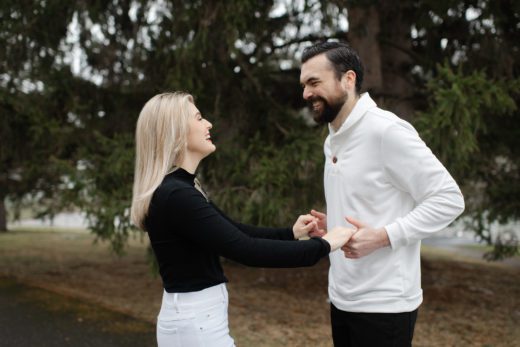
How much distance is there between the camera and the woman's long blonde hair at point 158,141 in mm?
2082

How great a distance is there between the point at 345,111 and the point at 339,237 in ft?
1.95

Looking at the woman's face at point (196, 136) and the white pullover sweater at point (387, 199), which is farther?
the woman's face at point (196, 136)

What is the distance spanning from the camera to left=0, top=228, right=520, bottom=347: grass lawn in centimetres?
623

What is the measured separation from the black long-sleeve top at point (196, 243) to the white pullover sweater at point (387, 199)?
0.28 meters

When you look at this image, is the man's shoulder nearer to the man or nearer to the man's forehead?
the man

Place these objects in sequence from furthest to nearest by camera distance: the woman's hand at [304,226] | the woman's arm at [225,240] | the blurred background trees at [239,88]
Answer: the blurred background trees at [239,88] → the woman's hand at [304,226] → the woman's arm at [225,240]

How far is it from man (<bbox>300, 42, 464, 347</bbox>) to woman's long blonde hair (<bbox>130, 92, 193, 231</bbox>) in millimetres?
577

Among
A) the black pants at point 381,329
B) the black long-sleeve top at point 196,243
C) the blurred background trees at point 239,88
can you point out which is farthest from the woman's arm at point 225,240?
the blurred background trees at point 239,88

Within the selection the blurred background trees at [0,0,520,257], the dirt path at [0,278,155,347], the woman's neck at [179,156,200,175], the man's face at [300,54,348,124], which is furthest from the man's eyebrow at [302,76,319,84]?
the dirt path at [0,278,155,347]

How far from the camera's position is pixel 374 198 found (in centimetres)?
215

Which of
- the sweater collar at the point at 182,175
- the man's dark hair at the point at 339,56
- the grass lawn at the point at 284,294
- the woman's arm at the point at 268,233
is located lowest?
the grass lawn at the point at 284,294

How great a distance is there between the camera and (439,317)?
7117 mm

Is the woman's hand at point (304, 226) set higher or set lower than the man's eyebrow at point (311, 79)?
lower

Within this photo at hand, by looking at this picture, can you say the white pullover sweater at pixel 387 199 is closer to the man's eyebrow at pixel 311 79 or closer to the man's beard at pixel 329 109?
the man's beard at pixel 329 109
